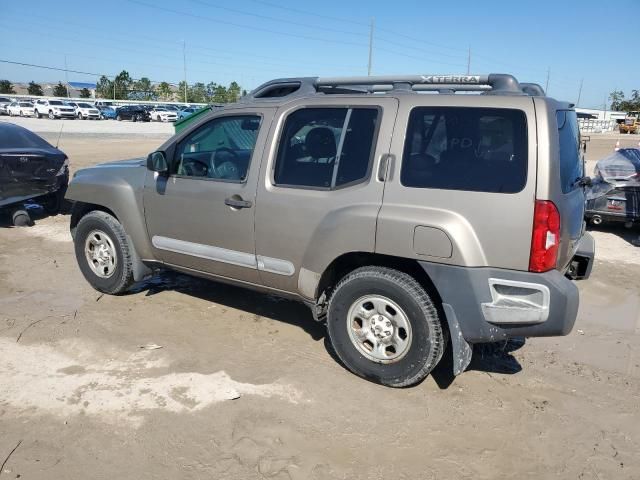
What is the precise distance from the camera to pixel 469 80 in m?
3.73

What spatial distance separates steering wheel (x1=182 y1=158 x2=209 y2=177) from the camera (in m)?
4.48

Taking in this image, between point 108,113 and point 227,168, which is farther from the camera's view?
point 108,113

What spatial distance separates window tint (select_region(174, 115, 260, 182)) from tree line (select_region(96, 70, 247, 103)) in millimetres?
80717

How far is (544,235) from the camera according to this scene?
308 cm

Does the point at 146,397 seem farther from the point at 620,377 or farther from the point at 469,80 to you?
the point at 620,377

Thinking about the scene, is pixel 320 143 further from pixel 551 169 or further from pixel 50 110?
pixel 50 110

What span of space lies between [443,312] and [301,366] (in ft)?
3.75

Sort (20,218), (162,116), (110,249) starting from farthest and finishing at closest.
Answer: (162,116) → (20,218) → (110,249)

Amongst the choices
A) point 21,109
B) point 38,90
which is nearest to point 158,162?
point 21,109

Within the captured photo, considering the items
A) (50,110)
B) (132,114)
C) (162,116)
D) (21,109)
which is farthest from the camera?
(162,116)

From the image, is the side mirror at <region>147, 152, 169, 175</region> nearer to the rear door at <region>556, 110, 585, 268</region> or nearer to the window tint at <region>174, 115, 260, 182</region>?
the window tint at <region>174, 115, 260, 182</region>

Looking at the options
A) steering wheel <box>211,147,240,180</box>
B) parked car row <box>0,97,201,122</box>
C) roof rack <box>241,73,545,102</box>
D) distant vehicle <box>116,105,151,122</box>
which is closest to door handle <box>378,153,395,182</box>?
roof rack <box>241,73,545,102</box>

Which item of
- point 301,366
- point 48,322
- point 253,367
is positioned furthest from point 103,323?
point 301,366

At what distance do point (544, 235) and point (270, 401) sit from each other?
6.50 ft
